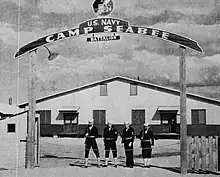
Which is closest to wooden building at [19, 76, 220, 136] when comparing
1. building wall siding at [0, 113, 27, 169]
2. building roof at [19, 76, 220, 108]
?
building roof at [19, 76, 220, 108]

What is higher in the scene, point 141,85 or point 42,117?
point 141,85

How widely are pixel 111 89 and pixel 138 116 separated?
0.44m

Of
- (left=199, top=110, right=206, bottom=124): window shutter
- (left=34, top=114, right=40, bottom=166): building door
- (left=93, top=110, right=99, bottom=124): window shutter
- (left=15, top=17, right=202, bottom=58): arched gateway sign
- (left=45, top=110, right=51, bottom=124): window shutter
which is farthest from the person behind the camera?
(left=34, top=114, right=40, bottom=166): building door

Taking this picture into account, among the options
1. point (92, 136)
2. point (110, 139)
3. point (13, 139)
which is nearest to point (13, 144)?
point (13, 139)

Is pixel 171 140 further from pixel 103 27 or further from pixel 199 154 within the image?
pixel 103 27

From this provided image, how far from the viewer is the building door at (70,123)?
226 inches

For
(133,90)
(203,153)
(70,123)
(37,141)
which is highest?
(133,90)

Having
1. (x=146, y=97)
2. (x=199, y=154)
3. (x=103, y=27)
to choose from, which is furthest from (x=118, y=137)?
(x=103, y=27)

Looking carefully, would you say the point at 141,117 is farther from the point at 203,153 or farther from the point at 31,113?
the point at 31,113

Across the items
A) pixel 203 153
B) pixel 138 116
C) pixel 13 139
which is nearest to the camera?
pixel 203 153

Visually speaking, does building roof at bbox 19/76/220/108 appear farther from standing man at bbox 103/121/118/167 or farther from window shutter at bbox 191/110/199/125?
standing man at bbox 103/121/118/167

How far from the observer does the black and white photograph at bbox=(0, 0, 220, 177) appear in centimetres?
545

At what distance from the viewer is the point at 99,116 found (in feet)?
18.9

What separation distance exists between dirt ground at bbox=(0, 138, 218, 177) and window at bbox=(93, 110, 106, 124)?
23cm
